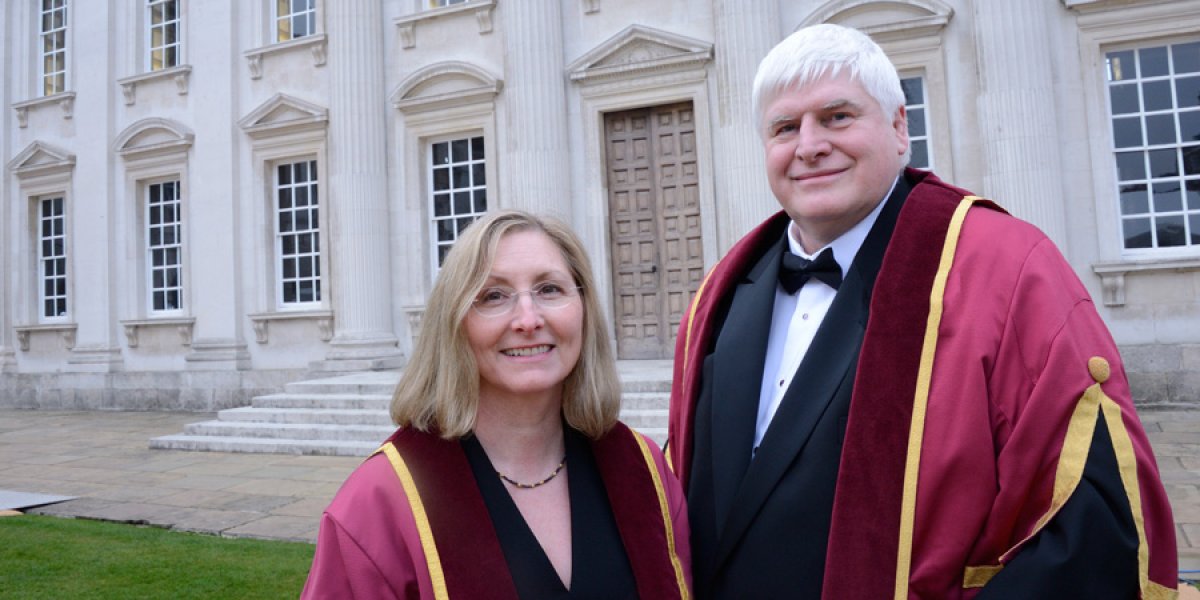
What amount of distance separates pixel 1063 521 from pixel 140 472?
29.4 feet

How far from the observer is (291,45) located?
13445 mm

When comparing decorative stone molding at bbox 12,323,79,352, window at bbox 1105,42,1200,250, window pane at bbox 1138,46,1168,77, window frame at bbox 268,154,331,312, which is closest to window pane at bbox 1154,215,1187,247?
window at bbox 1105,42,1200,250

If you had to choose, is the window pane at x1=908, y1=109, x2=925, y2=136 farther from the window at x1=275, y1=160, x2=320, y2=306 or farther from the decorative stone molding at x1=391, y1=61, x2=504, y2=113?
the window at x1=275, y1=160, x2=320, y2=306

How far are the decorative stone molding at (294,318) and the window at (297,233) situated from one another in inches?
15.9

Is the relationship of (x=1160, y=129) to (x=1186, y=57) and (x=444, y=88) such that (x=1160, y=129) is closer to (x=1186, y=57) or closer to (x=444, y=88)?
(x=1186, y=57)

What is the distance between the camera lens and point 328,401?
10133 millimetres

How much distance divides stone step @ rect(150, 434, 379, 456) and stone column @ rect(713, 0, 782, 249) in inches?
206

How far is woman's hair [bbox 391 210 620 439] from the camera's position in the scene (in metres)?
1.75

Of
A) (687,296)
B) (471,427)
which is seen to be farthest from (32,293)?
(471,427)

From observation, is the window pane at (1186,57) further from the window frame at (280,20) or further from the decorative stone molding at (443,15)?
the window frame at (280,20)

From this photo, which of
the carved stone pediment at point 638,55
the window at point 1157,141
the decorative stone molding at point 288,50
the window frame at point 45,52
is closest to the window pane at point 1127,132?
→ the window at point 1157,141

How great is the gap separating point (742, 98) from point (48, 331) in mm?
14089

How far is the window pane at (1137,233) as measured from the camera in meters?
9.65

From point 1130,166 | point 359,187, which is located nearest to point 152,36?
point 359,187
